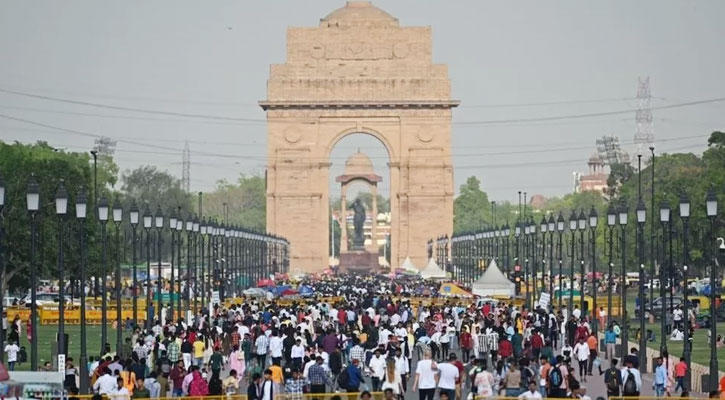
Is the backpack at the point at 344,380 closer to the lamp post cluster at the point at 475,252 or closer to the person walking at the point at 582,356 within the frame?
the person walking at the point at 582,356

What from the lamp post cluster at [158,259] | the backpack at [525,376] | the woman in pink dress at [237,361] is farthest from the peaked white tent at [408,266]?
the backpack at [525,376]

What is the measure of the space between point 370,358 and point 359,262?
107 metres

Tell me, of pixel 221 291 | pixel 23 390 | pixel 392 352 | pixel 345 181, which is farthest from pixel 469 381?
pixel 345 181

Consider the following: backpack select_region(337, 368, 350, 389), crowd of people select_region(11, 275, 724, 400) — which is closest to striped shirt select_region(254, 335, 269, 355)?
crowd of people select_region(11, 275, 724, 400)

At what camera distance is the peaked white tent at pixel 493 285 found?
237ft

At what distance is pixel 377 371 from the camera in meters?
35.8

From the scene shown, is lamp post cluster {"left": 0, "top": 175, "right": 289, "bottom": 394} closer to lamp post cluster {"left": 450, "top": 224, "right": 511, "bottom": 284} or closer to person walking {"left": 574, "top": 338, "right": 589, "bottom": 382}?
person walking {"left": 574, "top": 338, "right": 589, "bottom": 382}

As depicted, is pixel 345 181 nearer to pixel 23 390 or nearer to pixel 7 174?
pixel 7 174

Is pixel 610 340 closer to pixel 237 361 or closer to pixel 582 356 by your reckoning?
pixel 582 356

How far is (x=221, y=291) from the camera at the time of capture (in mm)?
80000

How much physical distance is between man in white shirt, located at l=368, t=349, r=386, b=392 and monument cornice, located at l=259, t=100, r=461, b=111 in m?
94.4

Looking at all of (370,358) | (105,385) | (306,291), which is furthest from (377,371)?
(306,291)

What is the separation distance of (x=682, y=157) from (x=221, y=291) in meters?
55.0

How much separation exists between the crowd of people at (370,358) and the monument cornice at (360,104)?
7123cm
